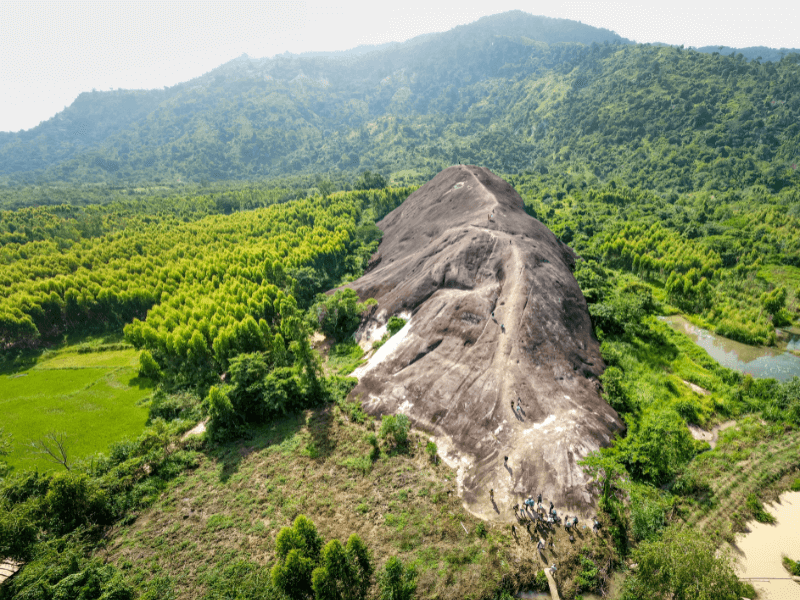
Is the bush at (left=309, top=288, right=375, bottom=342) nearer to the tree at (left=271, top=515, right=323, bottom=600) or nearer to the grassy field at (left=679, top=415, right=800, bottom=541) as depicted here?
the tree at (left=271, top=515, right=323, bottom=600)

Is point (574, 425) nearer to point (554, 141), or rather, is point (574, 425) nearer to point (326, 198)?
point (326, 198)

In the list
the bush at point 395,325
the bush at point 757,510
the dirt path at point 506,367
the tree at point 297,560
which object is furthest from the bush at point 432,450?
the bush at point 757,510

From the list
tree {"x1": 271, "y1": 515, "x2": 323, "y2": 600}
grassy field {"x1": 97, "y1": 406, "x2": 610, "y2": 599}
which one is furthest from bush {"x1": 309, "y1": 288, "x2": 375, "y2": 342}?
tree {"x1": 271, "y1": 515, "x2": 323, "y2": 600}

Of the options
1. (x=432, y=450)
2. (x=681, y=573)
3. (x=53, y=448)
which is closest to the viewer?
(x=681, y=573)

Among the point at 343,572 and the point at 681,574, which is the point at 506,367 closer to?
the point at 681,574

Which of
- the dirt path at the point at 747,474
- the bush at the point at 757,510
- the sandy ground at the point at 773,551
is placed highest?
the dirt path at the point at 747,474

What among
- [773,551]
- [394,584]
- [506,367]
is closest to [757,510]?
[773,551]

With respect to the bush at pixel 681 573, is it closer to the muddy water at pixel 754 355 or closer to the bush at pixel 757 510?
the bush at pixel 757 510
